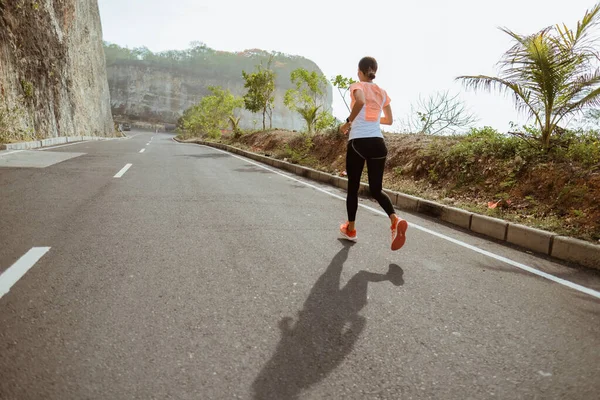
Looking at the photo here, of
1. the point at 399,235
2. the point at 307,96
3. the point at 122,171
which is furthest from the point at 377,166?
the point at 307,96

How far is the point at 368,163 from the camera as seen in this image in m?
4.26

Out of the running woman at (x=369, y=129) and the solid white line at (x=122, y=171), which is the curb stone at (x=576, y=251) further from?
the solid white line at (x=122, y=171)

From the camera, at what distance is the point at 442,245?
14.8 feet

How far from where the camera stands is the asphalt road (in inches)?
72.7

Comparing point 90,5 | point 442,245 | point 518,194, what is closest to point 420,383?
point 442,245

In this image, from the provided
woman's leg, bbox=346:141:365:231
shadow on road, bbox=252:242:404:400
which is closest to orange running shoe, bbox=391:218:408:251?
woman's leg, bbox=346:141:365:231

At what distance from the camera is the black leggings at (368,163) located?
4.15m

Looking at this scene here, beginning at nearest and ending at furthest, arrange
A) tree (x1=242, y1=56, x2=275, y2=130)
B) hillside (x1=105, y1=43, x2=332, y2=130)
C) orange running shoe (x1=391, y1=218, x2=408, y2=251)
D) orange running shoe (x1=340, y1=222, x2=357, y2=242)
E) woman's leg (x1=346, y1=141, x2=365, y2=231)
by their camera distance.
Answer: orange running shoe (x1=391, y1=218, x2=408, y2=251)
woman's leg (x1=346, y1=141, x2=365, y2=231)
orange running shoe (x1=340, y1=222, x2=357, y2=242)
tree (x1=242, y1=56, x2=275, y2=130)
hillside (x1=105, y1=43, x2=332, y2=130)

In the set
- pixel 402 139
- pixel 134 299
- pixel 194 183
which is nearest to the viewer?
pixel 134 299

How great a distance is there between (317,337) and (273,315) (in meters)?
0.36

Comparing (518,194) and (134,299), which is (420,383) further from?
(518,194)

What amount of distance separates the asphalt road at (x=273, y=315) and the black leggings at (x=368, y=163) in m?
0.49

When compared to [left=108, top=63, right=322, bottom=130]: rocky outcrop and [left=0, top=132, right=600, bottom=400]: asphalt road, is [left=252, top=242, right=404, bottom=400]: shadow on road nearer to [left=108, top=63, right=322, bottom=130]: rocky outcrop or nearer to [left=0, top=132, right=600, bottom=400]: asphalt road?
[left=0, top=132, right=600, bottom=400]: asphalt road

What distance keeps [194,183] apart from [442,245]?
5.20 metres
